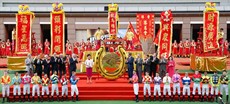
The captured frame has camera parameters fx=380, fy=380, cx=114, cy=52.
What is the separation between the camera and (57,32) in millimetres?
20406

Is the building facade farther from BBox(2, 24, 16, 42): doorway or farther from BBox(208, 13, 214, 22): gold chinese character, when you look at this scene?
BBox(208, 13, 214, 22): gold chinese character

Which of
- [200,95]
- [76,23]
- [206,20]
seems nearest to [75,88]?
[200,95]

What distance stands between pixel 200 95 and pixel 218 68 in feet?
23.9

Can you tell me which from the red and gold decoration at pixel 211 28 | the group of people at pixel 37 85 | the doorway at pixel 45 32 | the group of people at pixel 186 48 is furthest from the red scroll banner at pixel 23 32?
the group of people at pixel 186 48

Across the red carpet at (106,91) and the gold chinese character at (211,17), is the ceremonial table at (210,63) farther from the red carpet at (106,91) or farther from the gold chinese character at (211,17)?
the red carpet at (106,91)

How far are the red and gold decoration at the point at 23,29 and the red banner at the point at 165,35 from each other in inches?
294

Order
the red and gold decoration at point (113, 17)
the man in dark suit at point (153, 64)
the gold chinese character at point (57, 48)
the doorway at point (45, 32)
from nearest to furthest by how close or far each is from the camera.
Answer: the man in dark suit at point (153, 64), the gold chinese character at point (57, 48), the red and gold decoration at point (113, 17), the doorway at point (45, 32)

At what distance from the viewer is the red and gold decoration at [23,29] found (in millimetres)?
21391

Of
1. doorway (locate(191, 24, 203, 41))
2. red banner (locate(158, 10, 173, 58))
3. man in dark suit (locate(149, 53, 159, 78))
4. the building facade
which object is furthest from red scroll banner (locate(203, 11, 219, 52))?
doorway (locate(191, 24, 203, 41))

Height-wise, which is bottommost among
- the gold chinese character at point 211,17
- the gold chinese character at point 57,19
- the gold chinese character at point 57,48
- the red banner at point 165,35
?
the gold chinese character at point 57,48

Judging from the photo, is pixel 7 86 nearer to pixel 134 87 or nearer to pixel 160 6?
pixel 134 87

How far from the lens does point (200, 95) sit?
15.0 metres

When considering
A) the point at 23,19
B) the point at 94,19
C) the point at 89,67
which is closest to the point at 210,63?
the point at 89,67

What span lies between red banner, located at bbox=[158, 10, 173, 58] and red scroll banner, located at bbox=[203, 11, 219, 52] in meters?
3.14
